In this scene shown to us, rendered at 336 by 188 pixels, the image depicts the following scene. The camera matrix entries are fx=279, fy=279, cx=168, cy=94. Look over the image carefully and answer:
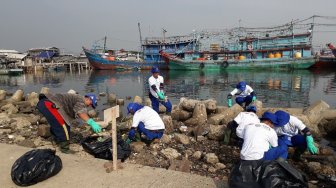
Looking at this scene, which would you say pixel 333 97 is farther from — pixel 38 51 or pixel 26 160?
pixel 38 51

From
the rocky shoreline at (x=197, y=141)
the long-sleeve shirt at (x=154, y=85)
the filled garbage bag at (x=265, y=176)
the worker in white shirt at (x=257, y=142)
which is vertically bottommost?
the rocky shoreline at (x=197, y=141)

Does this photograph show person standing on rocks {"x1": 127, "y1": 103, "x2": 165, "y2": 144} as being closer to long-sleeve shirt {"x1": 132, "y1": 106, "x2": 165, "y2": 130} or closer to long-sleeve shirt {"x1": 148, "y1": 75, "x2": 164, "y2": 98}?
long-sleeve shirt {"x1": 132, "y1": 106, "x2": 165, "y2": 130}

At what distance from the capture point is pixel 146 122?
242 inches

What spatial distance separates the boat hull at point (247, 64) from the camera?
3889cm

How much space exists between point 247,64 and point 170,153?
3675 cm

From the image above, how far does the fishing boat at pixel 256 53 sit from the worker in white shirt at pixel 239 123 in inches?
1384

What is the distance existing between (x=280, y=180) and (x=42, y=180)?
3279 mm

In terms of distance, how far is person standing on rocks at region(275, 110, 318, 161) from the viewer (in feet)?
16.5

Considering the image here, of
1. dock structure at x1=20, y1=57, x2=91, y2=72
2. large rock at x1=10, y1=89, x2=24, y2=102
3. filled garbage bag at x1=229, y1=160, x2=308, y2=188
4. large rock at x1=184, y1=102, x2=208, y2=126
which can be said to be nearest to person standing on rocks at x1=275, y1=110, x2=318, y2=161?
filled garbage bag at x1=229, y1=160, x2=308, y2=188

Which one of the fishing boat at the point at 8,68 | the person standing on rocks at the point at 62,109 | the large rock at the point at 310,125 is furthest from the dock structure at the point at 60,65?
the large rock at the point at 310,125

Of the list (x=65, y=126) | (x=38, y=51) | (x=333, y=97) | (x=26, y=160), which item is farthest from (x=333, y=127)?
(x=38, y=51)

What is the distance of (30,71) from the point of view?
50625 mm

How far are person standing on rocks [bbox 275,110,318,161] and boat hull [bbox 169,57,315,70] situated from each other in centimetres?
3626

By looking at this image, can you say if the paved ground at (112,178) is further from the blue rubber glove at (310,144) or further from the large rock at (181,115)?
the large rock at (181,115)
